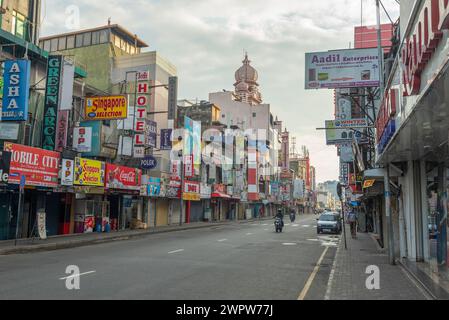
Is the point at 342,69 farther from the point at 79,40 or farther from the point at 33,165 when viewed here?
the point at 79,40

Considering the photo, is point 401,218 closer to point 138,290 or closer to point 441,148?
point 441,148

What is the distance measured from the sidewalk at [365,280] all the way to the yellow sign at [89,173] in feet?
49.9

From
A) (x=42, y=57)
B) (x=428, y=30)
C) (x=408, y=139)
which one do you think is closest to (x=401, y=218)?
(x=408, y=139)

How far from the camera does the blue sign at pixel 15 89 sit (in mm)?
20047

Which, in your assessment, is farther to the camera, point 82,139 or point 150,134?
point 150,134

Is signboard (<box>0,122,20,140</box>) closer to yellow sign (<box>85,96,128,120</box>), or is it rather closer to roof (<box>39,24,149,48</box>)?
yellow sign (<box>85,96,128,120</box>)

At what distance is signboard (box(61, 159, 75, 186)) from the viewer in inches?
918

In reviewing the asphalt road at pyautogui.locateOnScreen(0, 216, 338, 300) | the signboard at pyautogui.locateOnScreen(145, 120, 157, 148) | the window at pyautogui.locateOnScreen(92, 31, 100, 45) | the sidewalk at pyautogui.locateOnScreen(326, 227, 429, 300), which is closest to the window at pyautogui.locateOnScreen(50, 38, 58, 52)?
the window at pyautogui.locateOnScreen(92, 31, 100, 45)

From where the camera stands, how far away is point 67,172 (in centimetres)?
2359

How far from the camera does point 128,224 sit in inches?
1342

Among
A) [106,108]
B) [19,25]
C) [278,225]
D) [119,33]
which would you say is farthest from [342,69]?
[119,33]

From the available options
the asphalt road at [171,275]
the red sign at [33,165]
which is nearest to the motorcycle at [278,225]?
the asphalt road at [171,275]

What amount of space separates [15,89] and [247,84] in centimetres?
8111

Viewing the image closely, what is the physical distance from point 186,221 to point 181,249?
28.5m
